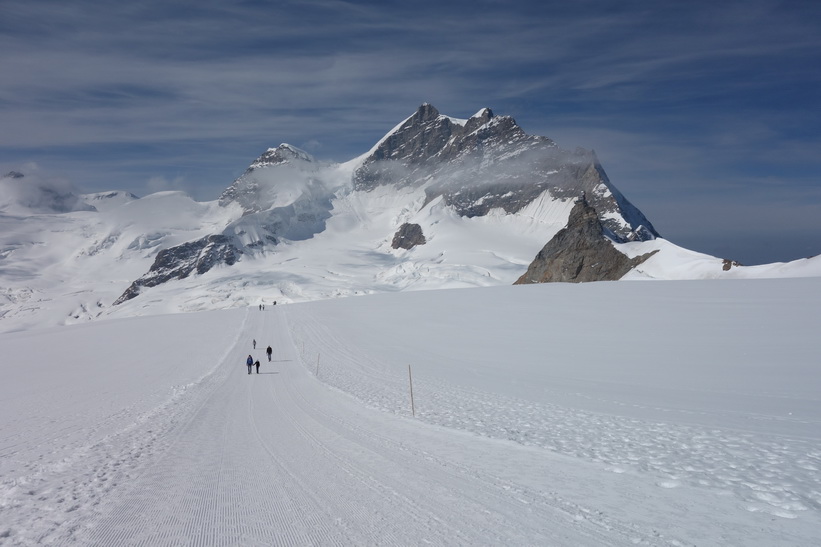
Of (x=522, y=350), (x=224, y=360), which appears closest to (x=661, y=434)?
(x=522, y=350)

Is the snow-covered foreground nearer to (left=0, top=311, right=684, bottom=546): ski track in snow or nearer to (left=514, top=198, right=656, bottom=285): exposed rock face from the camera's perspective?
(left=0, top=311, right=684, bottom=546): ski track in snow

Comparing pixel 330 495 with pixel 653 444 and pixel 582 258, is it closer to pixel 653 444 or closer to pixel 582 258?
pixel 653 444

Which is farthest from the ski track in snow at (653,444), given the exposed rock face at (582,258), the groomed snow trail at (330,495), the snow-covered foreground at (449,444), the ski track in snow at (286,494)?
the exposed rock face at (582,258)

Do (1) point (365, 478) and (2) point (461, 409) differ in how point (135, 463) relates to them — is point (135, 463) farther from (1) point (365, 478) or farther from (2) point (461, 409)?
(2) point (461, 409)

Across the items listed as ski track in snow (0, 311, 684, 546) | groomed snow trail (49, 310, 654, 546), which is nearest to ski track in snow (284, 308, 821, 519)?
groomed snow trail (49, 310, 654, 546)

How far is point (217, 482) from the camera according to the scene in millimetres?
9547

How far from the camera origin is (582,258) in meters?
85.2

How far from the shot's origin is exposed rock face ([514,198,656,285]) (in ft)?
267

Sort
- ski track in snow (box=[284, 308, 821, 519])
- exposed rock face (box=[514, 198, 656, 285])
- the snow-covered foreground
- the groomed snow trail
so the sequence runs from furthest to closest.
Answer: exposed rock face (box=[514, 198, 656, 285]) → ski track in snow (box=[284, 308, 821, 519]) → the snow-covered foreground → the groomed snow trail

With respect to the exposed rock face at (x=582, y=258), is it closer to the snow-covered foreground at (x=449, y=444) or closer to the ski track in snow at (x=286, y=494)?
the snow-covered foreground at (x=449, y=444)

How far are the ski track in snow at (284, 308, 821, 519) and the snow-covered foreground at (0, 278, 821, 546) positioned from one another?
0.21 ft

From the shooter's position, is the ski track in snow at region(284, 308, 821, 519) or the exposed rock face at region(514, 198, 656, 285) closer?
the ski track in snow at region(284, 308, 821, 519)

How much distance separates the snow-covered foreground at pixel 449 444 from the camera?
7.34 metres

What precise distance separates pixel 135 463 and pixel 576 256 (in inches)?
3268
